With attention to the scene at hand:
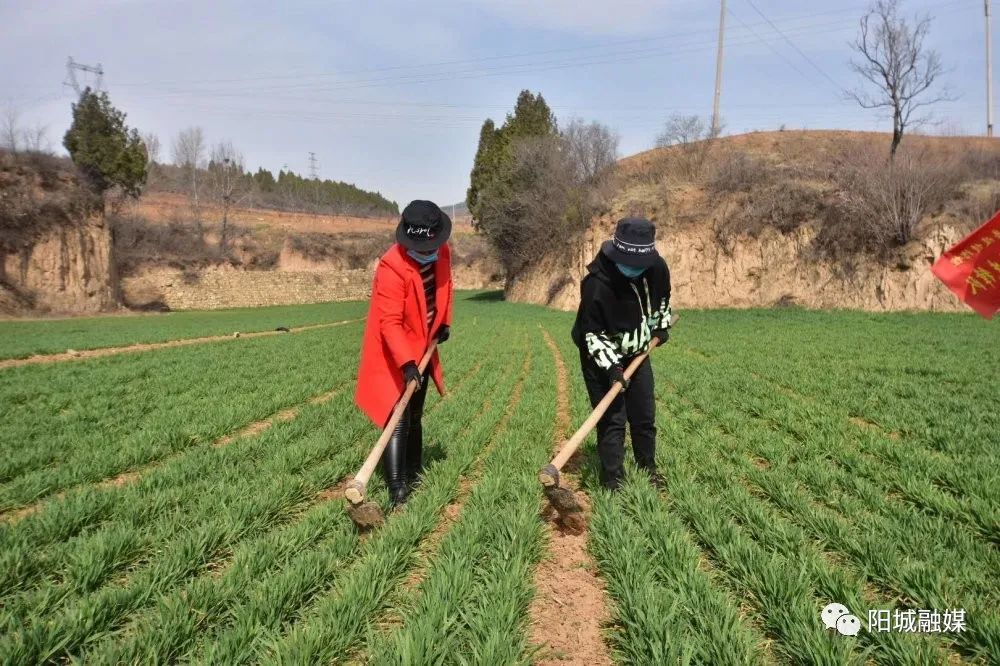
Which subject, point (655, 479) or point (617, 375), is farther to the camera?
point (655, 479)

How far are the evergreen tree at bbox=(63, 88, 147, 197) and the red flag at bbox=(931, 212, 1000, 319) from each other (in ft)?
150

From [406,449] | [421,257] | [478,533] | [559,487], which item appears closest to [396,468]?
[406,449]

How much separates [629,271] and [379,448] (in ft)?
7.29

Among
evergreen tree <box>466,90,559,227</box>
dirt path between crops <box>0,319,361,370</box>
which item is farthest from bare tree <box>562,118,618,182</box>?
dirt path between crops <box>0,319,361,370</box>

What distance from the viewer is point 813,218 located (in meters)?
27.0

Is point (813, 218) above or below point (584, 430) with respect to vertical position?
above

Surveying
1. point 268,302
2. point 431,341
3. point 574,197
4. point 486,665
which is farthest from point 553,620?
point 268,302

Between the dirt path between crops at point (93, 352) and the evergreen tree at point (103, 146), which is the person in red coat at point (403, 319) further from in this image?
the evergreen tree at point (103, 146)

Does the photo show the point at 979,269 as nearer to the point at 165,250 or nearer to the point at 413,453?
the point at 413,453

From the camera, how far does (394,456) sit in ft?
13.6

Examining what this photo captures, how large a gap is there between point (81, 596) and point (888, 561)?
4.14 meters

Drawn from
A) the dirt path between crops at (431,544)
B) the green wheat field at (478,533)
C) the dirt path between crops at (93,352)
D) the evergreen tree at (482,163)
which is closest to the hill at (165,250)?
the evergreen tree at (482,163)

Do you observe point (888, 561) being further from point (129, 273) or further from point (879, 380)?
point (129, 273)

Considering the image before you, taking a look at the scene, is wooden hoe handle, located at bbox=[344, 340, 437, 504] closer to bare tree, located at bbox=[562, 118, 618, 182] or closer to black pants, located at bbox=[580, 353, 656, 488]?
black pants, located at bbox=[580, 353, 656, 488]
